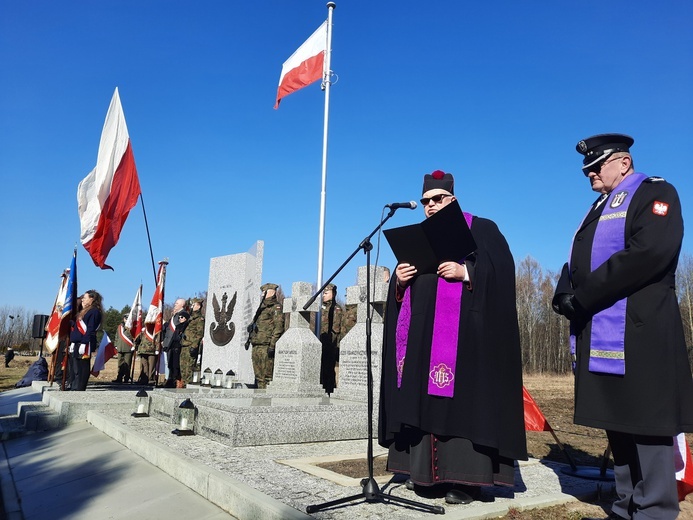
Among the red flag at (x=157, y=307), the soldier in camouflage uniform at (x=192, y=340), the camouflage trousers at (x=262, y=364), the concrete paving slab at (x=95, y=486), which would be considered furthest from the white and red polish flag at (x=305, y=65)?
the concrete paving slab at (x=95, y=486)

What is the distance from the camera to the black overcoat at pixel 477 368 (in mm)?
3465

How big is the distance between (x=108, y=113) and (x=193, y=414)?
7.38 metres

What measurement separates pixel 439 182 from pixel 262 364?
30.1ft

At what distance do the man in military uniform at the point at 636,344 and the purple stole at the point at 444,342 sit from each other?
806mm

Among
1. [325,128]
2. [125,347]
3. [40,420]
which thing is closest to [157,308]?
[125,347]

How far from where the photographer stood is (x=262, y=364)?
40.3 feet

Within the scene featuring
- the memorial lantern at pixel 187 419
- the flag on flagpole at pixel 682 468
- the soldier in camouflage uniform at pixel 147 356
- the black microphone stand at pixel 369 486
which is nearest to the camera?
the black microphone stand at pixel 369 486

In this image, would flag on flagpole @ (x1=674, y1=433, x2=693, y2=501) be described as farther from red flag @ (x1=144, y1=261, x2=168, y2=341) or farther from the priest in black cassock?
red flag @ (x1=144, y1=261, x2=168, y2=341)

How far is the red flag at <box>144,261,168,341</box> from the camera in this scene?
12.2 metres

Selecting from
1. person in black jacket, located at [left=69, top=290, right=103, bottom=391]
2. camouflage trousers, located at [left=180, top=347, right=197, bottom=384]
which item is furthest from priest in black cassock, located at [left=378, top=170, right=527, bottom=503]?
camouflage trousers, located at [left=180, top=347, right=197, bottom=384]

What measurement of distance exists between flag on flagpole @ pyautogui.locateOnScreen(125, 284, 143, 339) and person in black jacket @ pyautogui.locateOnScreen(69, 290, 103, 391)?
420 cm

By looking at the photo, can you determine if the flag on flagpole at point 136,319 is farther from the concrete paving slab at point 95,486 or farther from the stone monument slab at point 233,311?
the concrete paving slab at point 95,486

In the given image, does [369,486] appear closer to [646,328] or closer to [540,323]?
[646,328]

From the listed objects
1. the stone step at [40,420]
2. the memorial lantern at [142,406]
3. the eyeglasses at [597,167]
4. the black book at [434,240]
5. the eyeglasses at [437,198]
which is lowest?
the stone step at [40,420]
